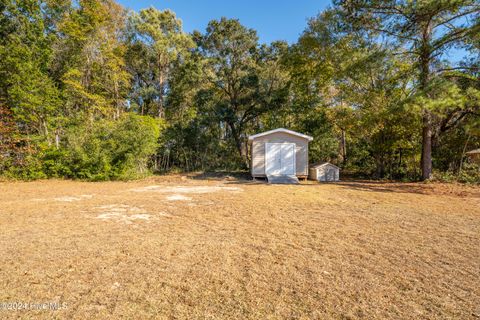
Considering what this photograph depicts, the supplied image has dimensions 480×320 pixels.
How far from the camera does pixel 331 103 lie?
52.5 feet

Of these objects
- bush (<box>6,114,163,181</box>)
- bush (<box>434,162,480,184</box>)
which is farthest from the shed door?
bush (<box>434,162,480,184</box>)

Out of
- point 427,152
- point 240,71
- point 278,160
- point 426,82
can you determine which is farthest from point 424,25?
point 240,71

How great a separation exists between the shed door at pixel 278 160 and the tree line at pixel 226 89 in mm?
3995

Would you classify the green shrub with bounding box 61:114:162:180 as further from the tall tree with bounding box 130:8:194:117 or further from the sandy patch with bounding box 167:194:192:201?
the tall tree with bounding box 130:8:194:117

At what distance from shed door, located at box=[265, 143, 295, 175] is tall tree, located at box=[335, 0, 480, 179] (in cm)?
A: 583

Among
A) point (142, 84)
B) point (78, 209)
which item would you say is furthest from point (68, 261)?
point (142, 84)

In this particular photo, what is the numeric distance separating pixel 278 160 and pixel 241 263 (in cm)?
981

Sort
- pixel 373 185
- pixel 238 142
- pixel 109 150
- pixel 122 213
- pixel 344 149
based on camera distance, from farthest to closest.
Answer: pixel 238 142, pixel 344 149, pixel 109 150, pixel 373 185, pixel 122 213

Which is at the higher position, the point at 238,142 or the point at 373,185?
the point at 238,142

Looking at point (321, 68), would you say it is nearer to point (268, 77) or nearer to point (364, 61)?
point (268, 77)

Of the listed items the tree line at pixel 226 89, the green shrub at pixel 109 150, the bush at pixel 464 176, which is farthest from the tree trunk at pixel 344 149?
the green shrub at pixel 109 150

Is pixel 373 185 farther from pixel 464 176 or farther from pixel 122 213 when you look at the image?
pixel 122 213

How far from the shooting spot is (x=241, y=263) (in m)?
2.73

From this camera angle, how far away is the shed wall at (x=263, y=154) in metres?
12.3
